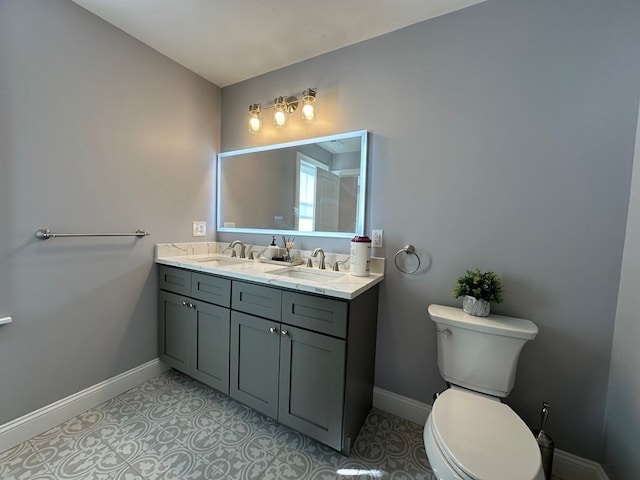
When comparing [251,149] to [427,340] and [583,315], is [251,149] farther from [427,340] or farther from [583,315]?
[583,315]

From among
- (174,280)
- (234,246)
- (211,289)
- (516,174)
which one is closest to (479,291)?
(516,174)

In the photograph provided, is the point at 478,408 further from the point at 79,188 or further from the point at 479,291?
the point at 79,188

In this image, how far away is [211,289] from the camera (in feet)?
5.54

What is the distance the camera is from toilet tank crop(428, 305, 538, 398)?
120cm

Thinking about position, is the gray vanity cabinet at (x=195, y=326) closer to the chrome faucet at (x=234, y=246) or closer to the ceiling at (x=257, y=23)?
the chrome faucet at (x=234, y=246)

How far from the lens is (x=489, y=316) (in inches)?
52.4

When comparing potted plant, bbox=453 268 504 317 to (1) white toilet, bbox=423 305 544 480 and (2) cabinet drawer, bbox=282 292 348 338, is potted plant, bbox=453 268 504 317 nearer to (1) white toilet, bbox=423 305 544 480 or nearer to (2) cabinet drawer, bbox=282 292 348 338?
(1) white toilet, bbox=423 305 544 480

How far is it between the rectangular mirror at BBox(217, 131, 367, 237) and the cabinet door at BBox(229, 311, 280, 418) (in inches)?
29.3

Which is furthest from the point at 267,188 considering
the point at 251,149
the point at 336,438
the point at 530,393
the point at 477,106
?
the point at 530,393

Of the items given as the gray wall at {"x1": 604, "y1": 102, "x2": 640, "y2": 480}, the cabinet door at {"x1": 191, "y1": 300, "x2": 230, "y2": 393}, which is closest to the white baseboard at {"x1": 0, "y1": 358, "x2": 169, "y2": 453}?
the cabinet door at {"x1": 191, "y1": 300, "x2": 230, "y2": 393}

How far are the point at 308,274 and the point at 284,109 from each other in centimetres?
123

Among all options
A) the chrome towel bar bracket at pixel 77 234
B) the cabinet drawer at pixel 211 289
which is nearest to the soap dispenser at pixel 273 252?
the cabinet drawer at pixel 211 289

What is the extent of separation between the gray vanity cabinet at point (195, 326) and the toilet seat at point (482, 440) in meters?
1.23

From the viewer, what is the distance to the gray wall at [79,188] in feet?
4.36
